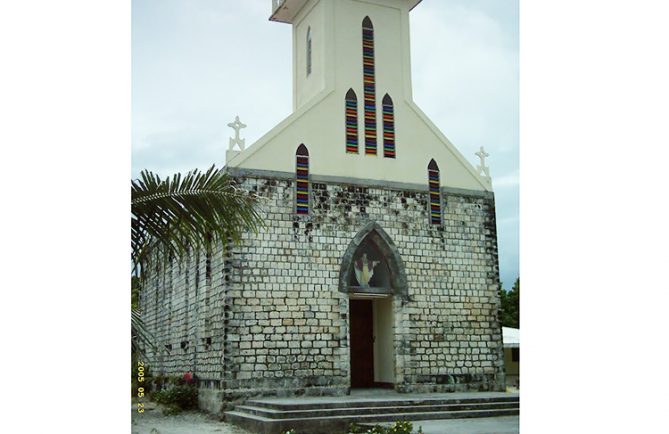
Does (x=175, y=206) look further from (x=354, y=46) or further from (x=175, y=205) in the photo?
(x=354, y=46)

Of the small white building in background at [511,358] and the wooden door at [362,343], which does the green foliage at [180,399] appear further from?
the small white building in background at [511,358]

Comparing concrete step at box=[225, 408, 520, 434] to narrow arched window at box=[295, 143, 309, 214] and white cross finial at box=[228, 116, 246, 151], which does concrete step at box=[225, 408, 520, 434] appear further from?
white cross finial at box=[228, 116, 246, 151]

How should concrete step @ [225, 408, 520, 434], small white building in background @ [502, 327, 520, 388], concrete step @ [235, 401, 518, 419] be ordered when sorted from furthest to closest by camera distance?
small white building in background @ [502, 327, 520, 388] < concrete step @ [235, 401, 518, 419] < concrete step @ [225, 408, 520, 434]

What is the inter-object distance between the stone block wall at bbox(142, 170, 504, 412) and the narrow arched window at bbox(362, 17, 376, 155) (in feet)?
3.38

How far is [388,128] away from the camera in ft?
46.3

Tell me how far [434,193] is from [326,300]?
322 cm

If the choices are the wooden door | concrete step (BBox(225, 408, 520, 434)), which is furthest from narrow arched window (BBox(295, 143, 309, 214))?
concrete step (BBox(225, 408, 520, 434))

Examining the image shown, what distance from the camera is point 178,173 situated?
5.55 metres

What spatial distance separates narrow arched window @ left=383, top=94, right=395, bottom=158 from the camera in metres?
14.0

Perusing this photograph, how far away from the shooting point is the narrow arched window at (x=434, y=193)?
14172 mm

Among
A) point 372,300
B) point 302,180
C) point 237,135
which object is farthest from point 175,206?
point 372,300

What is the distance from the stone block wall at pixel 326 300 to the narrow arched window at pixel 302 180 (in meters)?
0.13
